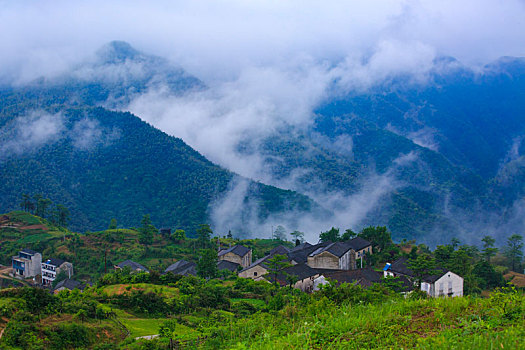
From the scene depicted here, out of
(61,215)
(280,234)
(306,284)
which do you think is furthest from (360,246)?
(61,215)

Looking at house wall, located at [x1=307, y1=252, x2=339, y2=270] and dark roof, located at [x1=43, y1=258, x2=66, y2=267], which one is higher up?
house wall, located at [x1=307, y1=252, x2=339, y2=270]

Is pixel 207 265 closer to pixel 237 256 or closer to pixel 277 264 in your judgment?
pixel 277 264

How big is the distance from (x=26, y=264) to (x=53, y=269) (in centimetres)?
308

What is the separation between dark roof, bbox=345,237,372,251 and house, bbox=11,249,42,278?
1303 inches

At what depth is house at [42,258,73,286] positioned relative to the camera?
1677 inches

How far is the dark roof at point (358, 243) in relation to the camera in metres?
40.0

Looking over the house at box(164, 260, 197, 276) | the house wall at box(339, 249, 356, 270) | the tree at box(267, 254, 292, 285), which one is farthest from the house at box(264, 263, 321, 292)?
the house at box(164, 260, 197, 276)

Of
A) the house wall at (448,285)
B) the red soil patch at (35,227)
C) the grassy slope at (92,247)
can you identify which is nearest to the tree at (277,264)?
the house wall at (448,285)

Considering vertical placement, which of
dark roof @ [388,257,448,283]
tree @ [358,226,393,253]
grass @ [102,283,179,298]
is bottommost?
grass @ [102,283,179,298]

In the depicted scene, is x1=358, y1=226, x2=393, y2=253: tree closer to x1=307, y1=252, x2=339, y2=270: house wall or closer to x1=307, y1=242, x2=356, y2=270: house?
x1=307, y1=242, x2=356, y2=270: house

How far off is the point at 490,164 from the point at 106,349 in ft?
443

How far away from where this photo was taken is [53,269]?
4300cm

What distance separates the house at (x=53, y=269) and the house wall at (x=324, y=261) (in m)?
25.0

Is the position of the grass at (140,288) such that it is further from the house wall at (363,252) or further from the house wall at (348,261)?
the house wall at (363,252)
